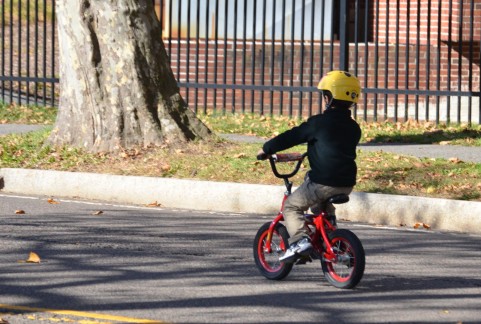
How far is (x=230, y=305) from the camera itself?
6723 millimetres

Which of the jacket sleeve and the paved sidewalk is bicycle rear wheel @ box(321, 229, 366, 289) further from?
the paved sidewalk

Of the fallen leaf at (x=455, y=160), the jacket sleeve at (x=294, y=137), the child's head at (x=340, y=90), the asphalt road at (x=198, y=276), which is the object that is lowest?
the asphalt road at (x=198, y=276)

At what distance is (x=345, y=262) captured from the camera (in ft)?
23.5

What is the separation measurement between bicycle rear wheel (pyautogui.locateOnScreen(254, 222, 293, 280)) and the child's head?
3.06 feet

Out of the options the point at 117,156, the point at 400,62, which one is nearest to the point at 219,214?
the point at 117,156

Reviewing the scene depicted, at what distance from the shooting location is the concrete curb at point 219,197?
10.4 meters

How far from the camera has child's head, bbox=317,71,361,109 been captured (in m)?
7.31

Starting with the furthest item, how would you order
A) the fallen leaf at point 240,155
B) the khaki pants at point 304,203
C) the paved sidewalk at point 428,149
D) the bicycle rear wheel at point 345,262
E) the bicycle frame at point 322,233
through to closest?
1. the paved sidewalk at point 428,149
2. the fallen leaf at point 240,155
3. the khaki pants at point 304,203
4. the bicycle frame at point 322,233
5. the bicycle rear wheel at point 345,262

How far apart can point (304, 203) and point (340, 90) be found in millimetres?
748

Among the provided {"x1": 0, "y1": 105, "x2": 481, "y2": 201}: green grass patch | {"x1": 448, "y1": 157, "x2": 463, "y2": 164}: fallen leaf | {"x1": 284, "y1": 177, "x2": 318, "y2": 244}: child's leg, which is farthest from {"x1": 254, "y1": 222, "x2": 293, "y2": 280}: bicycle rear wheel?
{"x1": 448, "y1": 157, "x2": 463, "y2": 164}: fallen leaf

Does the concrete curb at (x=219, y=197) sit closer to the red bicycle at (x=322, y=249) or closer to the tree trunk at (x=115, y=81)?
the tree trunk at (x=115, y=81)

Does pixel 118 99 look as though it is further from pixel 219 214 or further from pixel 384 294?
pixel 384 294

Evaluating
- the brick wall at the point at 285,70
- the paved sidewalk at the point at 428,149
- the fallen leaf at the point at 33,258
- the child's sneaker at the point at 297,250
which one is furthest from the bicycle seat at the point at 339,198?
the brick wall at the point at 285,70

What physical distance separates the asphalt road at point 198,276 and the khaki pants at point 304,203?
1.19ft
